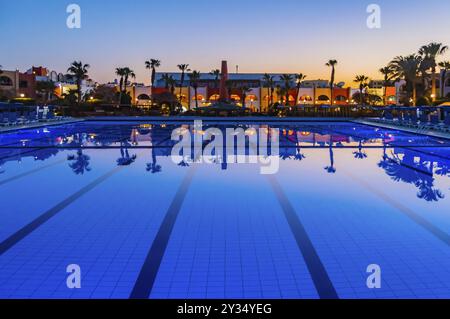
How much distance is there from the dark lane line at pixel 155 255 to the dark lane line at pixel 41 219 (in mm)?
1364

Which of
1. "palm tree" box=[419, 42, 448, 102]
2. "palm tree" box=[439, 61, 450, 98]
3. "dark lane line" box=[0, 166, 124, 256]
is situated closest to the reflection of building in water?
"dark lane line" box=[0, 166, 124, 256]

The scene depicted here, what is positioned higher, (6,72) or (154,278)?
(6,72)

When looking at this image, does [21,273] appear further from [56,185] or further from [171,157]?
[171,157]

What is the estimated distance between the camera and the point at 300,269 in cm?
343

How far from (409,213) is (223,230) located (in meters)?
2.44

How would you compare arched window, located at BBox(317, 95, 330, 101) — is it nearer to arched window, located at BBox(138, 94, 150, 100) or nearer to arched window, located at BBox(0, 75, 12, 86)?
arched window, located at BBox(138, 94, 150, 100)

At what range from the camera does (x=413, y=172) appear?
27.1 feet

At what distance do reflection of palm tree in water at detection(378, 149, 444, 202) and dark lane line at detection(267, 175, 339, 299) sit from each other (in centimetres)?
214

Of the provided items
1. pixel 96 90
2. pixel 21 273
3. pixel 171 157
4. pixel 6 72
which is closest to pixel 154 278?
pixel 21 273

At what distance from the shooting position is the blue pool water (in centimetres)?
314

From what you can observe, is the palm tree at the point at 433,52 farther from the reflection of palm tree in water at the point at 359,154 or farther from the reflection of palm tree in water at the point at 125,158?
the reflection of palm tree in water at the point at 125,158

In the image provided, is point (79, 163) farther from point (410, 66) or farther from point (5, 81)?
point (5, 81)

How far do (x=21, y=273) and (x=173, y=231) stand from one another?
159 cm

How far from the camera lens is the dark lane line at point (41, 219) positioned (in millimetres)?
4047
